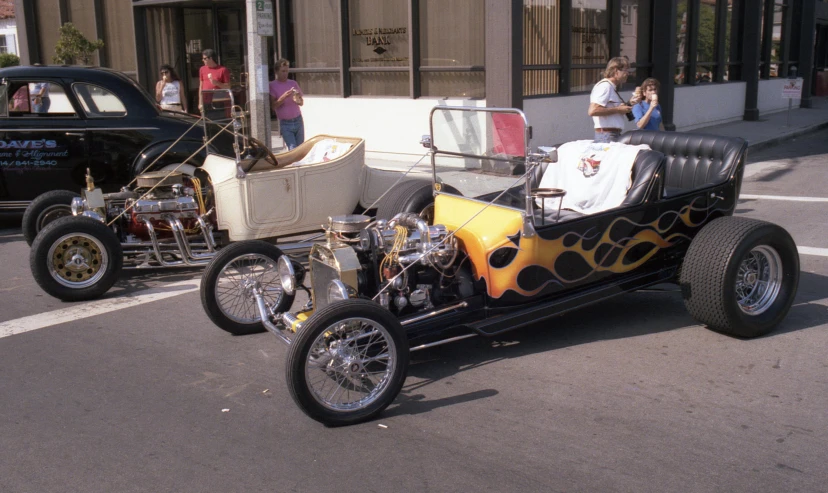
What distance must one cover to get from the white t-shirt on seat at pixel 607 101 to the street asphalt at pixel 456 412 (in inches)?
103

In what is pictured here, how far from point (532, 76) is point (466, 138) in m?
8.35

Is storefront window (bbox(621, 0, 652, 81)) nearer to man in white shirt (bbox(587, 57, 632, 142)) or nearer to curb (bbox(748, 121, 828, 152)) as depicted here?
curb (bbox(748, 121, 828, 152))

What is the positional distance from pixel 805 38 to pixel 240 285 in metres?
24.5

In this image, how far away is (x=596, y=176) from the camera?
230 inches

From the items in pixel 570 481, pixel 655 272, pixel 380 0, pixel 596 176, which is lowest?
pixel 570 481

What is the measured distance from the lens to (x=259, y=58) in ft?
33.8

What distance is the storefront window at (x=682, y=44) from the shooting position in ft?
57.9

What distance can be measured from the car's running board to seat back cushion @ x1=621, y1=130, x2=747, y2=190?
83 cm

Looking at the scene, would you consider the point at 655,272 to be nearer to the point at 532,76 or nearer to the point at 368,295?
the point at 368,295

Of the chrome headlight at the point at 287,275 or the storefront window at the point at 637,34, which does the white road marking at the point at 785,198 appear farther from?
the chrome headlight at the point at 287,275

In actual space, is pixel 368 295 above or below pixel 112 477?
above

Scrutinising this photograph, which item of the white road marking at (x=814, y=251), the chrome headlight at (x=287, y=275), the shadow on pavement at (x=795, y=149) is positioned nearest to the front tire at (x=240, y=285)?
the chrome headlight at (x=287, y=275)

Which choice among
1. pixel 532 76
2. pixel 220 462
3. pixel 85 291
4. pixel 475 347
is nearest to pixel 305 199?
pixel 85 291

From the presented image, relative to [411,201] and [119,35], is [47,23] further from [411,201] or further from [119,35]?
[411,201]
